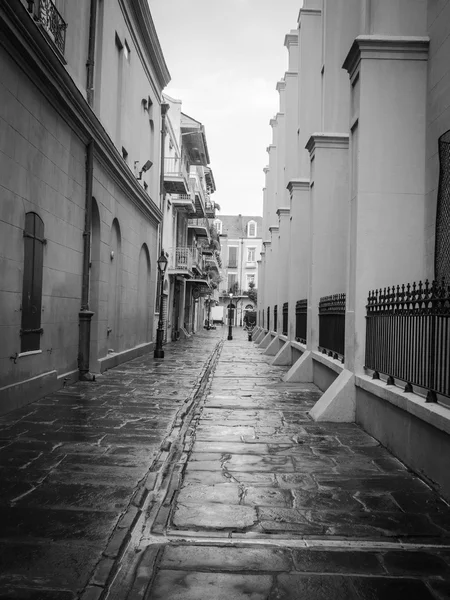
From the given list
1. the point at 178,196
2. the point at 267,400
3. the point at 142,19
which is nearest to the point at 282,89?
the point at 178,196

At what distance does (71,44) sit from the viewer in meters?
11.0

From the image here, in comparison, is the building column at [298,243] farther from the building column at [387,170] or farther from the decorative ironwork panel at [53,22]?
the building column at [387,170]

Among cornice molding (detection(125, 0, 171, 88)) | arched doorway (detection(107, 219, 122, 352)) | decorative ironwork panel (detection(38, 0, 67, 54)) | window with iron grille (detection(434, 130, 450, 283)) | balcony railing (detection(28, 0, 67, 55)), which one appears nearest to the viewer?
window with iron grille (detection(434, 130, 450, 283))

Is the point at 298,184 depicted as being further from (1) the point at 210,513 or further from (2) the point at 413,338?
(1) the point at 210,513

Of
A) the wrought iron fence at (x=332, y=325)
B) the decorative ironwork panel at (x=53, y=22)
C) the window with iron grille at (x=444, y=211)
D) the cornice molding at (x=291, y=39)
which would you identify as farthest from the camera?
the cornice molding at (x=291, y=39)

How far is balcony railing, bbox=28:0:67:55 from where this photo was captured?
9.05 metres

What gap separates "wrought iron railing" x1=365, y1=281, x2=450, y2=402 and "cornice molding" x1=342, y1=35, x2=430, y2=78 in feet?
10.6

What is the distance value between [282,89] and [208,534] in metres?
27.3

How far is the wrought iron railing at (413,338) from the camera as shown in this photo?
201 inches

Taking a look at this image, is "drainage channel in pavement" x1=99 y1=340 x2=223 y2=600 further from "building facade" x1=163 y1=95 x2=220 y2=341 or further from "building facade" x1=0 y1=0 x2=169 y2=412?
"building facade" x1=163 y1=95 x2=220 y2=341

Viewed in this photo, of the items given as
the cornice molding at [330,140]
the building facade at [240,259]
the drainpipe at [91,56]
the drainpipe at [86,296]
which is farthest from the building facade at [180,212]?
the building facade at [240,259]

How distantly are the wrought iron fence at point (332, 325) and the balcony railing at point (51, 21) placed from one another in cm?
627

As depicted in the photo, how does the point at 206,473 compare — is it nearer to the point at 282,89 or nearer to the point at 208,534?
the point at 208,534

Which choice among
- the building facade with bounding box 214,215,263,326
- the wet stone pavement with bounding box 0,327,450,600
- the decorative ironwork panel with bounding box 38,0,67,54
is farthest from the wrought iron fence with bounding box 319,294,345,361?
the building facade with bounding box 214,215,263,326
